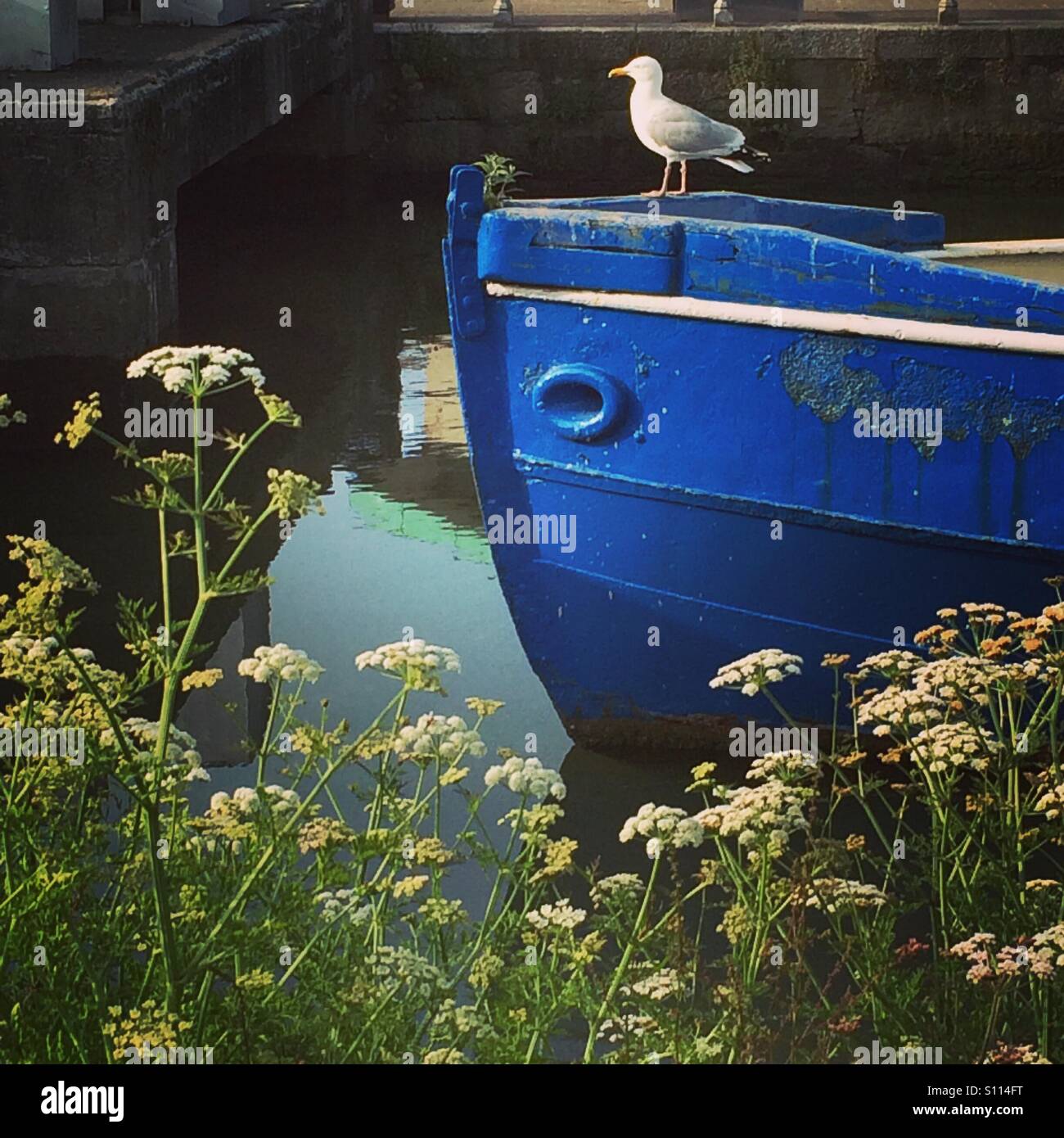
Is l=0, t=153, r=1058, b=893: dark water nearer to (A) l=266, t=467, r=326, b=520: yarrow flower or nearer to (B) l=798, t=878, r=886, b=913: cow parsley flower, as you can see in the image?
(B) l=798, t=878, r=886, b=913: cow parsley flower

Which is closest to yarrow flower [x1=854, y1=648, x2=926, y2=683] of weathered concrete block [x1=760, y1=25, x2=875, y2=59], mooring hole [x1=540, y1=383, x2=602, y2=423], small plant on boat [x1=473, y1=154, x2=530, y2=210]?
mooring hole [x1=540, y1=383, x2=602, y2=423]

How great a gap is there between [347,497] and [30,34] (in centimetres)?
264

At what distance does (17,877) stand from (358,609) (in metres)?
3.07

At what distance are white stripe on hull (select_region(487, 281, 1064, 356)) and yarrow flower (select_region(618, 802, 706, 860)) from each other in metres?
1.84

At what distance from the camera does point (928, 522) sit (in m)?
4.43

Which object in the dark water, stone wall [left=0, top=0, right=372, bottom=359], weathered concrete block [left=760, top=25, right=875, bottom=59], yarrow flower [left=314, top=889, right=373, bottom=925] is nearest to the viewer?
yarrow flower [left=314, top=889, right=373, bottom=925]

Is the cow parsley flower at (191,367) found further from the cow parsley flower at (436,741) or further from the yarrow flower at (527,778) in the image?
the yarrow flower at (527,778)

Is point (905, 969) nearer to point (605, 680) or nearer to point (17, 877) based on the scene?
point (605, 680)

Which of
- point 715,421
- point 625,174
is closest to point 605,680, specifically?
point 715,421

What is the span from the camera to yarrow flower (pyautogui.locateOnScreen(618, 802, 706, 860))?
2.68 meters

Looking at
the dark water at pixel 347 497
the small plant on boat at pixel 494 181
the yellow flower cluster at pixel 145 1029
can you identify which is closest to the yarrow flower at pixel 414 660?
the yellow flower cluster at pixel 145 1029

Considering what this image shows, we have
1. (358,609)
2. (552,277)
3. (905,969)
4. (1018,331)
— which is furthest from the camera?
(358,609)

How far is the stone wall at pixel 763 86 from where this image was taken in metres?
14.8

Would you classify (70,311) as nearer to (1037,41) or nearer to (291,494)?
(291,494)
